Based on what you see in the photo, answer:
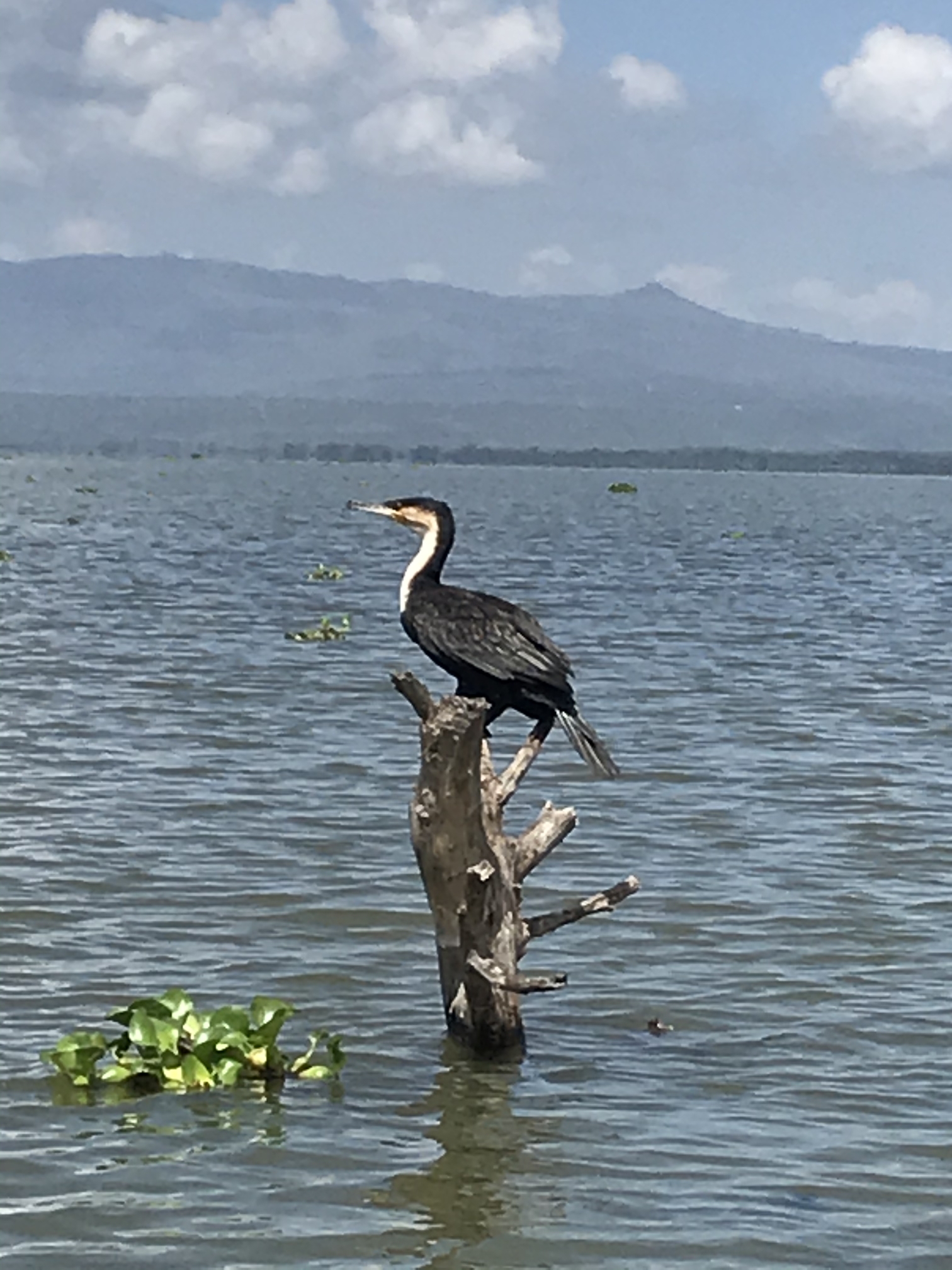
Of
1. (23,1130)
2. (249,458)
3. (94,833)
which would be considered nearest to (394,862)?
(94,833)

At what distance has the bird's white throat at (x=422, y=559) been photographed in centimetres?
1390

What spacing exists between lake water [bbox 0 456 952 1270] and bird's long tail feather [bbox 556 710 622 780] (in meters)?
1.33

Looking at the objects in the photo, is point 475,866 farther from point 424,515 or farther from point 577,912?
point 424,515

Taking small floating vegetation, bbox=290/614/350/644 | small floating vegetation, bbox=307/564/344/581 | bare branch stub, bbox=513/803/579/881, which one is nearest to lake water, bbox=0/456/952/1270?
small floating vegetation, bbox=290/614/350/644

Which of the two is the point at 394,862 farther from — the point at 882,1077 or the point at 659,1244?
the point at 659,1244

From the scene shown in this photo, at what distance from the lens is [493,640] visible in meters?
13.1

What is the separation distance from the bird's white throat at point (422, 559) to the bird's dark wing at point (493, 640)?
449 mm

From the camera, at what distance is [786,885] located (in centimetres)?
1639

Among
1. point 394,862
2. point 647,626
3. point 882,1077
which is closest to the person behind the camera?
point 882,1077

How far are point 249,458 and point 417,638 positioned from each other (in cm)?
17594

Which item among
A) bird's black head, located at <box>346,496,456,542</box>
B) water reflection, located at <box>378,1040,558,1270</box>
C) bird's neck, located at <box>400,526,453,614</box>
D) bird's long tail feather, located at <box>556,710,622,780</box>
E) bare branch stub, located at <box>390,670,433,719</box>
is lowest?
water reflection, located at <box>378,1040,558,1270</box>

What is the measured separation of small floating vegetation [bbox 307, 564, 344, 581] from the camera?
44.5 metres

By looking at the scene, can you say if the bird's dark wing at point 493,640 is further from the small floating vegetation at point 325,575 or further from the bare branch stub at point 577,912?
the small floating vegetation at point 325,575

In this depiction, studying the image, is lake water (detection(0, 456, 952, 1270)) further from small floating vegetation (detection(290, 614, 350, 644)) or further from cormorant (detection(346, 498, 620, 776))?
cormorant (detection(346, 498, 620, 776))
